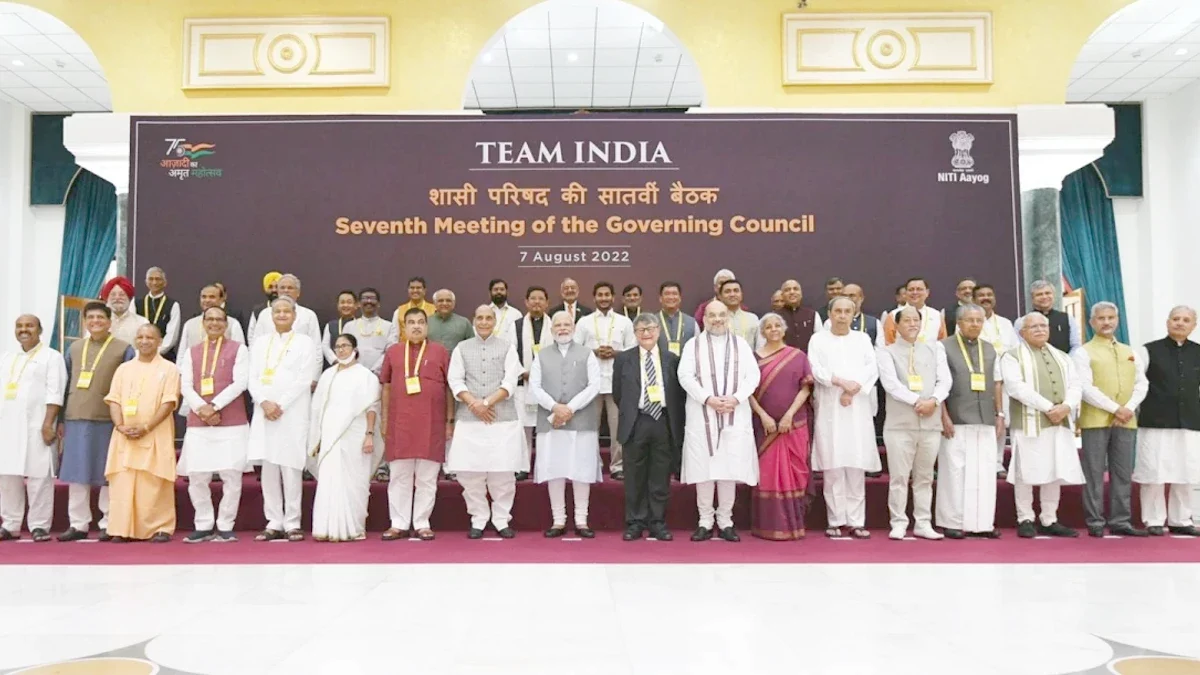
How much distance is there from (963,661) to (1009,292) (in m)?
4.75

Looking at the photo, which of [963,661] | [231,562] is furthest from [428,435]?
[963,661]

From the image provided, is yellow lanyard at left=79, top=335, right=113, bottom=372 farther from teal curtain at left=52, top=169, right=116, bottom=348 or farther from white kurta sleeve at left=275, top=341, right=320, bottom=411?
teal curtain at left=52, top=169, right=116, bottom=348

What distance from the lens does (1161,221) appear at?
10.3 meters

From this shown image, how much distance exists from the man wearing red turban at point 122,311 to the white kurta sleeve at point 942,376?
489 cm

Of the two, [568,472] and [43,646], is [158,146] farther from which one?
[43,646]

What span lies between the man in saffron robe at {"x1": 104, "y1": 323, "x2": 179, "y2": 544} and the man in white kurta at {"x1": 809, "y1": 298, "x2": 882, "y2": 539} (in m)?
3.77

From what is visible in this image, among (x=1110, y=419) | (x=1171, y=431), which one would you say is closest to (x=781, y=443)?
(x=1110, y=419)

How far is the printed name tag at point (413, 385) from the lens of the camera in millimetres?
5190

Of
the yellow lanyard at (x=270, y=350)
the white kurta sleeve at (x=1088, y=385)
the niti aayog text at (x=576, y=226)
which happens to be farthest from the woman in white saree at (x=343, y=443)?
the white kurta sleeve at (x=1088, y=385)

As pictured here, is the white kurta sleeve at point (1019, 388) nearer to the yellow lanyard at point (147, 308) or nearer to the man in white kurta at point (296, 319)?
the man in white kurta at point (296, 319)

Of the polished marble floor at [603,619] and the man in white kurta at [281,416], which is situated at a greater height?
the man in white kurta at [281,416]

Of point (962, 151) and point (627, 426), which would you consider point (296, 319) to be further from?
point (962, 151)

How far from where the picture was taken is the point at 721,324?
16.9ft

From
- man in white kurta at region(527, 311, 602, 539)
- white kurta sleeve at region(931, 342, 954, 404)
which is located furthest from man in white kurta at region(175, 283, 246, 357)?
white kurta sleeve at region(931, 342, 954, 404)
